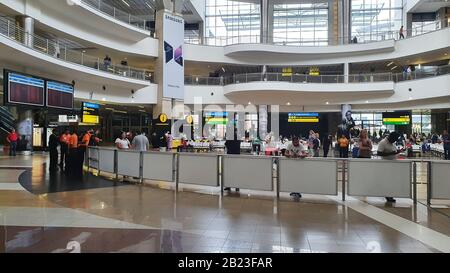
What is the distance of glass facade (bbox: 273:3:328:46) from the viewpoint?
1805 inches

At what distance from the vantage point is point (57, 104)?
1977 centimetres

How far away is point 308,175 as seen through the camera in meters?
8.70

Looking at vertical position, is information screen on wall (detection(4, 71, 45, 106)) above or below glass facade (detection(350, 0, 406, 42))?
below

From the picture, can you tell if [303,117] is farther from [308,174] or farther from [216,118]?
[308,174]

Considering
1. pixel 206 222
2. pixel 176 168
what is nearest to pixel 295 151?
pixel 176 168

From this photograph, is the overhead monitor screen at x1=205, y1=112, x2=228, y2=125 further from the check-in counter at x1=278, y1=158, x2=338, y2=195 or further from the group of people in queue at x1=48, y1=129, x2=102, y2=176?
the check-in counter at x1=278, y1=158, x2=338, y2=195

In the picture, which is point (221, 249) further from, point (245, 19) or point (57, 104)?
point (245, 19)

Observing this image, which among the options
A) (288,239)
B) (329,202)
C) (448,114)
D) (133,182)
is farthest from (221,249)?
(448,114)

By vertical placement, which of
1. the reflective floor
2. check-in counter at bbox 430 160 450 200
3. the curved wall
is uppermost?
the curved wall

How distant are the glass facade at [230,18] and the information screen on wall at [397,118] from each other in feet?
64.2

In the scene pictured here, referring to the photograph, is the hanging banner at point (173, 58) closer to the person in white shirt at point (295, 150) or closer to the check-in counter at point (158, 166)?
the check-in counter at point (158, 166)

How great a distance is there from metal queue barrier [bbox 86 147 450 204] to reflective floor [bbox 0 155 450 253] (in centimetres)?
32

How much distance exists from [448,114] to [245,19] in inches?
1040

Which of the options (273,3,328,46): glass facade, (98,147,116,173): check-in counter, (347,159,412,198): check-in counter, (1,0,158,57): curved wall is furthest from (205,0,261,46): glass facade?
(347,159,412,198): check-in counter
